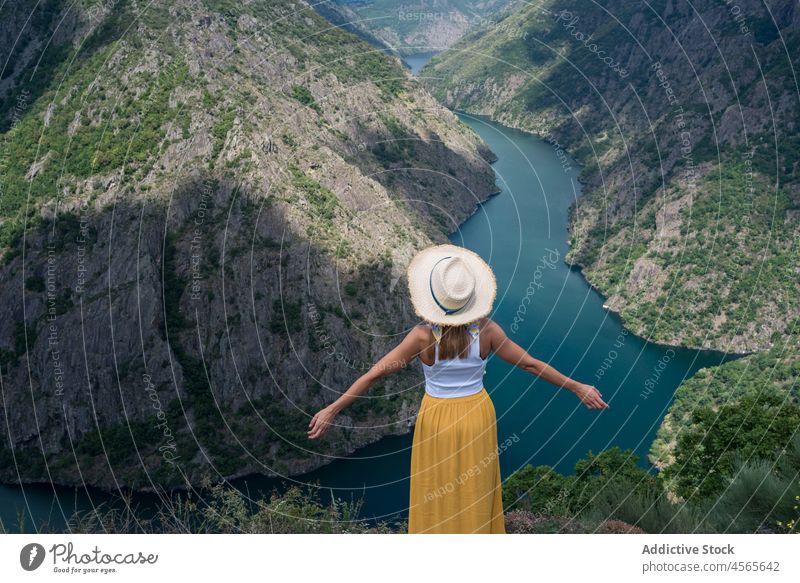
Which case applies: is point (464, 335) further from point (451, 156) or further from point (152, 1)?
point (451, 156)

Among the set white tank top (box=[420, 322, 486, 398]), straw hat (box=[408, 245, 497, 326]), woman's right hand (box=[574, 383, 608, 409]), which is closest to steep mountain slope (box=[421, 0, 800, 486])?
woman's right hand (box=[574, 383, 608, 409])

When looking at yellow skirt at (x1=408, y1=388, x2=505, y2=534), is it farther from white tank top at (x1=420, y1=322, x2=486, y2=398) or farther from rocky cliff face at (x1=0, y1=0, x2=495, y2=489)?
rocky cliff face at (x1=0, y1=0, x2=495, y2=489)

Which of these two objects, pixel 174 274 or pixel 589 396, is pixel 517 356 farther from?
pixel 174 274
